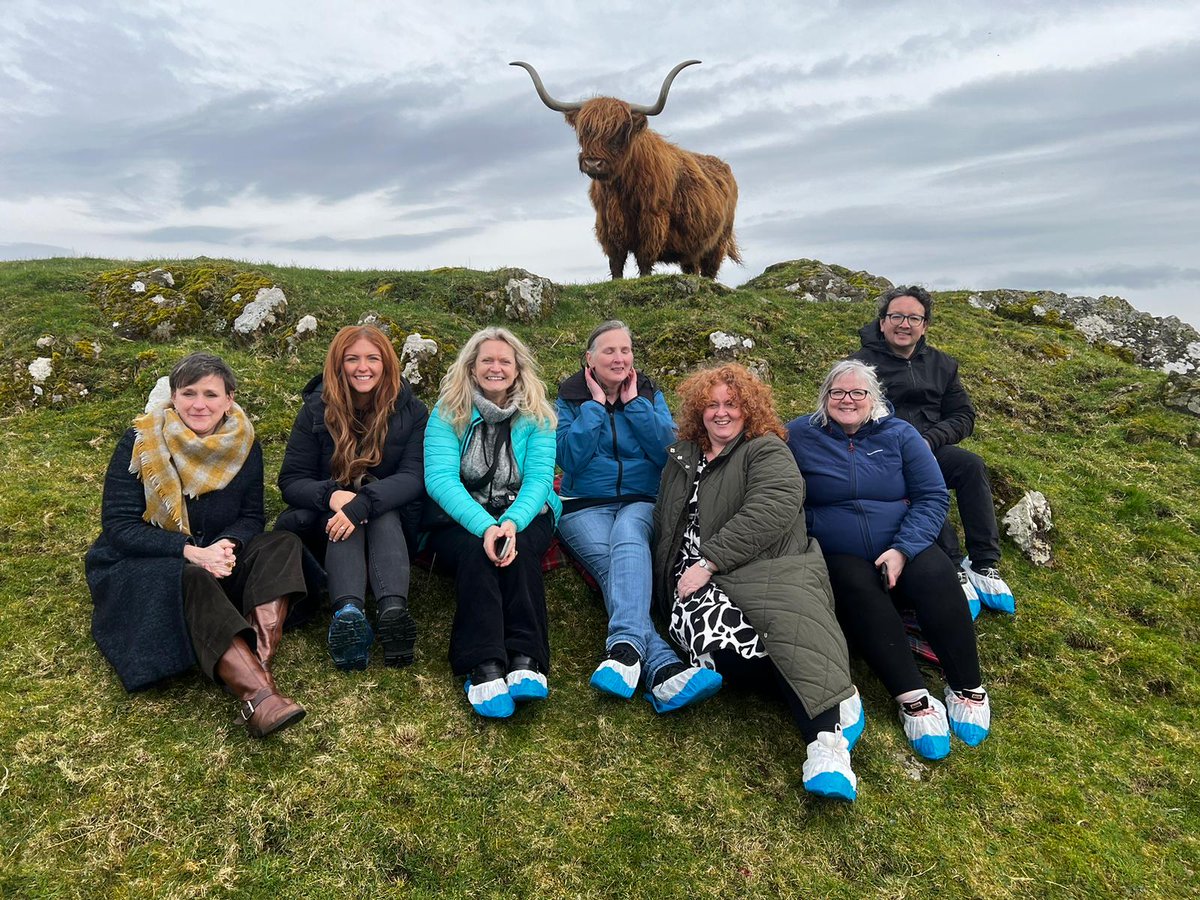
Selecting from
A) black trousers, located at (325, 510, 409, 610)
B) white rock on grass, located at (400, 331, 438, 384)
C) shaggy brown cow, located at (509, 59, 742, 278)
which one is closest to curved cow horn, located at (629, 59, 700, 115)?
shaggy brown cow, located at (509, 59, 742, 278)

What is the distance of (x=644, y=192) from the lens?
1196 centimetres

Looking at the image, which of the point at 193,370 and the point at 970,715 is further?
the point at 970,715

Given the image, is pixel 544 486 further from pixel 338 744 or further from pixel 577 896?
pixel 577 896

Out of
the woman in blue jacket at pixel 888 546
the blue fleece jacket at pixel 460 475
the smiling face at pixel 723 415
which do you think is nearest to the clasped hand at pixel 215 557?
the blue fleece jacket at pixel 460 475

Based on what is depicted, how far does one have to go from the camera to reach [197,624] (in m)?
3.67

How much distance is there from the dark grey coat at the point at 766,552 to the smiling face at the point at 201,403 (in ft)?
9.48

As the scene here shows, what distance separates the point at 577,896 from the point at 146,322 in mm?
8758

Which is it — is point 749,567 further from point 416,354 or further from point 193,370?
point 416,354

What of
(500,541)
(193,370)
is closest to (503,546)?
(500,541)

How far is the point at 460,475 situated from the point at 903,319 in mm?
3984

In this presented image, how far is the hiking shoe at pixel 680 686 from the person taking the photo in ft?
12.7

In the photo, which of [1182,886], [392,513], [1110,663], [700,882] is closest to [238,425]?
[392,513]

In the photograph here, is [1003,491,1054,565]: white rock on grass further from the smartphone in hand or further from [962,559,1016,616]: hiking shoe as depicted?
the smartphone in hand

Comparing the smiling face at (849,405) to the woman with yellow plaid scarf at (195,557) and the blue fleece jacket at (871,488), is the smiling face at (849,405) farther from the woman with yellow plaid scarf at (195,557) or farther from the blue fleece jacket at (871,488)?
the woman with yellow plaid scarf at (195,557)
